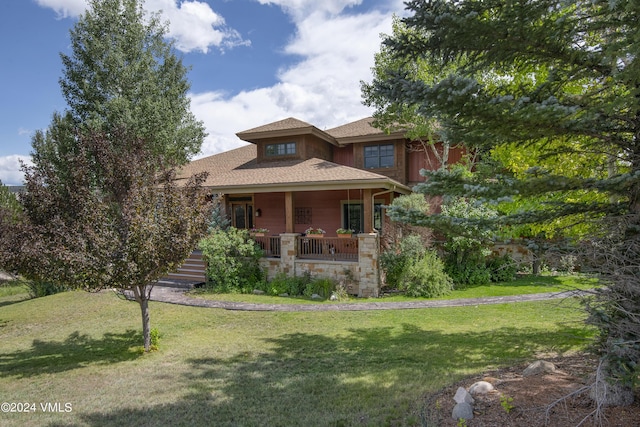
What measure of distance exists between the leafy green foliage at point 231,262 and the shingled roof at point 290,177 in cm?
209

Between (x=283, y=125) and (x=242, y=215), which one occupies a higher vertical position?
(x=283, y=125)

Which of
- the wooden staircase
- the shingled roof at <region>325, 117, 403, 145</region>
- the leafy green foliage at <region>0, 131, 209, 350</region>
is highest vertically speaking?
the shingled roof at <region>325, 117, 403, 145</region>

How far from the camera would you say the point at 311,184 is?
1344 cm

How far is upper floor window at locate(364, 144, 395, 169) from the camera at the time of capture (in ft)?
57.3

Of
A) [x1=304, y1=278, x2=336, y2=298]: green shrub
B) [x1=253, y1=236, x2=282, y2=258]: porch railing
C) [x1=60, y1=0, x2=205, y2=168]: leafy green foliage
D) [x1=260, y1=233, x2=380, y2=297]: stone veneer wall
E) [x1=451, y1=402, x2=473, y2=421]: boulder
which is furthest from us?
[x1=60, y1=0, x2=205, y2=168]: leafy green foliage

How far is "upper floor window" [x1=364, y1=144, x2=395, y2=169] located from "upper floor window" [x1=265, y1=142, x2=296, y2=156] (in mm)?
3665

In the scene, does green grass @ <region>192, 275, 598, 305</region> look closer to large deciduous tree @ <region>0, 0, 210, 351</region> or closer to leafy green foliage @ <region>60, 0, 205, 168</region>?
large deciduous tree @ <region>0, 0, 210, 351</region>

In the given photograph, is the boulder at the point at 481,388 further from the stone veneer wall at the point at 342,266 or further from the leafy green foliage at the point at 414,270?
the stone veneer wall at the point at 342,266

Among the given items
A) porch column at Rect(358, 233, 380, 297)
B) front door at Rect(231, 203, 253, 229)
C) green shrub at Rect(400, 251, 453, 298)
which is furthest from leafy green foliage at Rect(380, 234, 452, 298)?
front door at Rect(231, 203, 253, 229)

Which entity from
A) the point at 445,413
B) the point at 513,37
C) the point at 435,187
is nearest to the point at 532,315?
the point at 445,413

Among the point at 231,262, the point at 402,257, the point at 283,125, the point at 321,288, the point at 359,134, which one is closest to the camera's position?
the point at 321,288

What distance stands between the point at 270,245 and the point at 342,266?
12.1 feet

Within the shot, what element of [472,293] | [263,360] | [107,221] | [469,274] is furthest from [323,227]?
[107,221]

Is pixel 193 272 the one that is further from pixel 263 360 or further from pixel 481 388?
pixel 481 388
